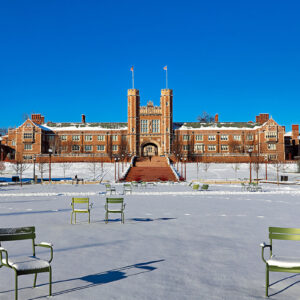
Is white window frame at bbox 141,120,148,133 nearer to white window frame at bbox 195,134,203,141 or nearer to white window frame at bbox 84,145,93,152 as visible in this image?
white window frame at bbox 195,134,203,141

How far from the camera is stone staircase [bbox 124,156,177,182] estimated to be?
4734 cm

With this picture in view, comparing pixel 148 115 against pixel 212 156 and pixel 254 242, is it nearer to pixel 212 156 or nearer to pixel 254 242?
pixel 212 156

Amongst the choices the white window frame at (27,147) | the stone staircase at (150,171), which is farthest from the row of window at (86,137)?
the stone staircase at (150,171)

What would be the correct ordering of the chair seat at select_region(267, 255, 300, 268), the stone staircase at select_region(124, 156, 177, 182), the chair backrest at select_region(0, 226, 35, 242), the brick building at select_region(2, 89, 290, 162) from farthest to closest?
the brick building at select_region(2, 89, 290, 162), the stone staircase at select_region(124, 156, 177, 182), the chair backrest at select_region(0, 226, 35, 242), the chair seat at select_region(267, 255, 300, 268)

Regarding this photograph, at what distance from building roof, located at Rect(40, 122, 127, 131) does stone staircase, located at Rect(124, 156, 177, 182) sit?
69.6ft

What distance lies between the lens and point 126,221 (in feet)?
39.8

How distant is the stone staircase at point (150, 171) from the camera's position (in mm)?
47344

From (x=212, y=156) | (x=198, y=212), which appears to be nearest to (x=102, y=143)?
(x=212, y=156)

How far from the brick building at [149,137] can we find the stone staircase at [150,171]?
1370 centimetres

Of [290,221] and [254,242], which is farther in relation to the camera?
[290,221]

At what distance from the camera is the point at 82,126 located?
8594 cm

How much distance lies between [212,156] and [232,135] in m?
11.8

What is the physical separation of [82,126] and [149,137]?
713 inches

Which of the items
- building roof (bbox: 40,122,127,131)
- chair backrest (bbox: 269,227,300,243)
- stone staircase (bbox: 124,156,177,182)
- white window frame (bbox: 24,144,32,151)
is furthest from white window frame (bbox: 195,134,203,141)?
chair backrest (bbox: 269,227,300,243)
